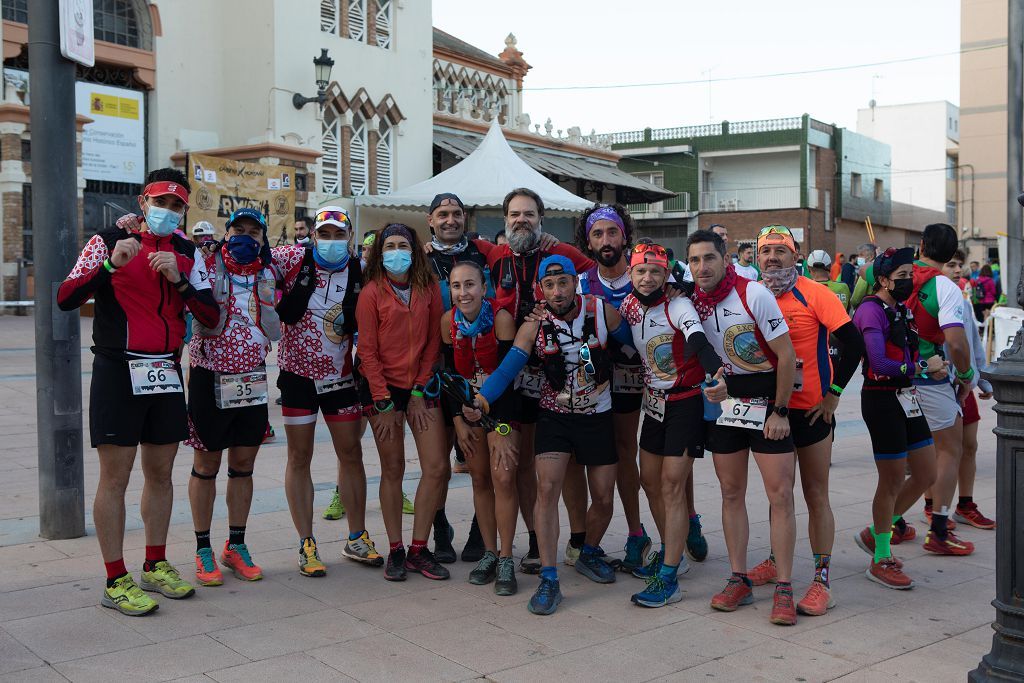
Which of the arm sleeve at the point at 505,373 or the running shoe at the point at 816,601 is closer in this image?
the running shoe at the point at 816,601

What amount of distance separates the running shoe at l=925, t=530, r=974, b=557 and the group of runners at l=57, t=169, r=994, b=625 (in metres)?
0.36

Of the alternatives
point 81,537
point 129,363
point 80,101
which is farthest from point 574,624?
point 80,101

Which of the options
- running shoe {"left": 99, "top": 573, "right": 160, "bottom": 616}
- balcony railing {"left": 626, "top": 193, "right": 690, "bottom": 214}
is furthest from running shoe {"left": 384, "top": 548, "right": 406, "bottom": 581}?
balcony railing {"left": 626, "top": 193, "right": 690, "bottom": 214}

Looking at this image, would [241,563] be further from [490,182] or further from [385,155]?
[385,155]

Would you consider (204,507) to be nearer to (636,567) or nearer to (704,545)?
(636,567)

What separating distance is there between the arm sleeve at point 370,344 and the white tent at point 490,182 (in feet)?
44.5

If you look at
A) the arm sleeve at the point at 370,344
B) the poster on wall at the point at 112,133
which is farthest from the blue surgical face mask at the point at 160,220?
the poster on wall at the point at 112,133

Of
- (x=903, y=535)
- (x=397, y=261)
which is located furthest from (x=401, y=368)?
(x=903, y=535)

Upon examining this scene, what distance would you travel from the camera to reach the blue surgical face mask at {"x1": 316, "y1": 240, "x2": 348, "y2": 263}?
570 centimetres

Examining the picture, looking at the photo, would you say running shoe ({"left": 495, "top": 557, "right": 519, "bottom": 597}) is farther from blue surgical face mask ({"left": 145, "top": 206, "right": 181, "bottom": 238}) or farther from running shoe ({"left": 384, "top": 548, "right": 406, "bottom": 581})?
blue surgical face mask ({"left": 145, "top": 206, "right": 181, "bottom": 238})

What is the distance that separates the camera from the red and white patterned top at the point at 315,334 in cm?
567

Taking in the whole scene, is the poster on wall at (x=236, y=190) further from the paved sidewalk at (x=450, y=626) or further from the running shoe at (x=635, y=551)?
the running shoe at (x=635, y=551)

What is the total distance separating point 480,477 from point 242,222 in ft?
6.27

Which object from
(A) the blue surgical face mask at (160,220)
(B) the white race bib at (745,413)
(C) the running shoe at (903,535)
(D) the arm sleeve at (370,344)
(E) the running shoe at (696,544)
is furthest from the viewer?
(C) the running shoe at (903,535)
